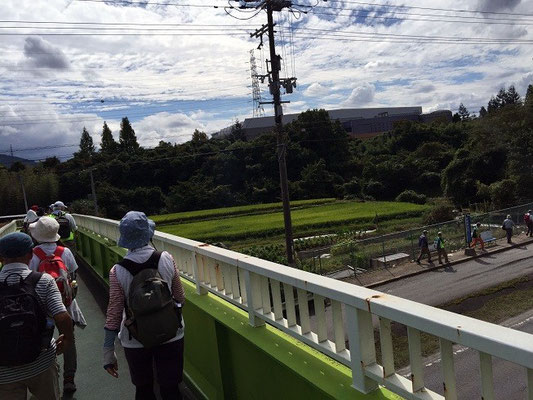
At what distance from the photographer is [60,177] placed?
56688mm

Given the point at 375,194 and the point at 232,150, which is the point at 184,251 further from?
the point at 232,150

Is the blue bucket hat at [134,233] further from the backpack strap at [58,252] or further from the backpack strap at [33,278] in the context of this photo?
the backpack strap at [58,252]

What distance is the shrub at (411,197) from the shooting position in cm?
5247

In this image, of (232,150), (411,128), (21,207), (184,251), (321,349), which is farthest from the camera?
(411,128)

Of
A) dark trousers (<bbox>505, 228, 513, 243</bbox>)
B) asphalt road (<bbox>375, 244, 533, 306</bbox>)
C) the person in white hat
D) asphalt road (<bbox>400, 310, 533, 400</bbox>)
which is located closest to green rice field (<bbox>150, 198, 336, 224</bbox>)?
dark trousers (<bbox>505, 228, 513, 243</bbox>)

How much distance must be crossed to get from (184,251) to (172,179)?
62095mm

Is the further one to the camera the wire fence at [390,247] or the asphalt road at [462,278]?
the wire fence at [390,247]

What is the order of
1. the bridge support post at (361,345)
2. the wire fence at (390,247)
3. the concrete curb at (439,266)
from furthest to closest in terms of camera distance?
the wire fence at (390,247), the concrete curb at (439,266), the bridge support post at (361,345)

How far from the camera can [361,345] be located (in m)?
1.83

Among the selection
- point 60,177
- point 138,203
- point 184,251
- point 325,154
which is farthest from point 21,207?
point 184,251

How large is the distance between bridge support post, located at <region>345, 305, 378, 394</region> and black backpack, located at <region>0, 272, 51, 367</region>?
1.65 metres

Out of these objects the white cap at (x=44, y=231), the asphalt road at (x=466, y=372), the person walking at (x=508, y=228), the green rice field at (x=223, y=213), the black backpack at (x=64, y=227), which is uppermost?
the white cap at (x=44, y=231)

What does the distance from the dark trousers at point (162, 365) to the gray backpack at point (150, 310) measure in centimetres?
15

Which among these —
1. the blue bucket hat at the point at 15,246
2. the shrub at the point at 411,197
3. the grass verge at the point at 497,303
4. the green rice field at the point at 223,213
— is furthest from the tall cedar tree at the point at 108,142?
the blue bucket hat at the point at 15,246
